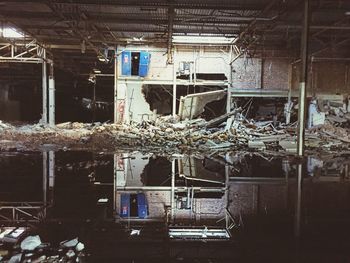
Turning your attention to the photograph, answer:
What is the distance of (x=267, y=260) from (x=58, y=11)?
9990mm

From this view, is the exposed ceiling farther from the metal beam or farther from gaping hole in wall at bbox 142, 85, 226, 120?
gaping hole in wall at bbox 142, 85, 226, 120

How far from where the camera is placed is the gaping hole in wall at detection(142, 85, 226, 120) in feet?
56.2

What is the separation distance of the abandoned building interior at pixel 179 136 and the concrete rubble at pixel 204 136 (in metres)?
0.07

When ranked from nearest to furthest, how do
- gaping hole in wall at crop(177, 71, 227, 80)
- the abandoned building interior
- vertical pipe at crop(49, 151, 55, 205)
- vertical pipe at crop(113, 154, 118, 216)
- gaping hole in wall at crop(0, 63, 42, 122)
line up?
the abandoned building interior → vertical pipe at crop(113, 154, 118, 216) → vertical pipe at crop(49, 151, 55, 205) → gaping hole in wall at crop(177, 71, 227, 80) → gaping hole in wall at crop(0, 63, 42, 122)

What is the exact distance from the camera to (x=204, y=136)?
41.3 feet

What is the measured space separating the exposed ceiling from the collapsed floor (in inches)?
→ 134

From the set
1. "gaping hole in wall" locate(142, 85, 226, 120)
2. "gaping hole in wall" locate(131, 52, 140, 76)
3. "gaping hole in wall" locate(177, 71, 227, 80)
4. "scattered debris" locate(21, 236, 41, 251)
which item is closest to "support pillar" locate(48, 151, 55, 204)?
"scattered debris" locate(21, 236, 41, 251)

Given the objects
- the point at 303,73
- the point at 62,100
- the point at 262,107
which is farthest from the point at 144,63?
the point at 62,100

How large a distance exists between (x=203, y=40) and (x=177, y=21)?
402cm

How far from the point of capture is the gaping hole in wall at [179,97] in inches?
674

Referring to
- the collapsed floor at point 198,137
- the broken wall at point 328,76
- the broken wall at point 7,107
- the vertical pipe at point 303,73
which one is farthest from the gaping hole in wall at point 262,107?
the broken wall at point 7,107

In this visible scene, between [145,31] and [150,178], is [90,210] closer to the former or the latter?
[150,178]

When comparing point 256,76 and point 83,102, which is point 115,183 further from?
point 83,102

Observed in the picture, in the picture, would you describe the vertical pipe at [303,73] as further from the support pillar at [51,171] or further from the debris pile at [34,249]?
the debris pile at [34,249]
